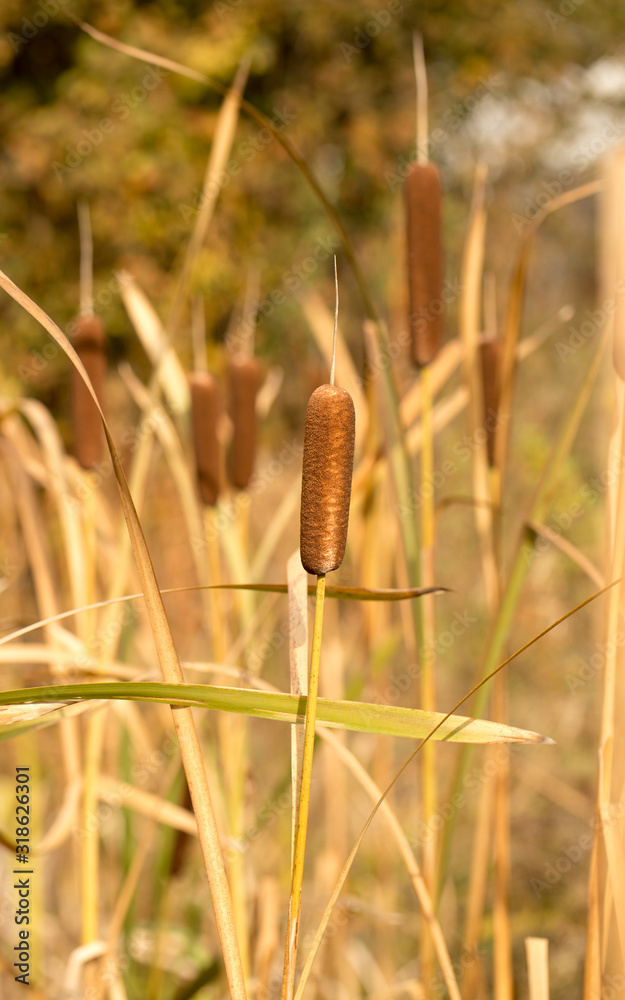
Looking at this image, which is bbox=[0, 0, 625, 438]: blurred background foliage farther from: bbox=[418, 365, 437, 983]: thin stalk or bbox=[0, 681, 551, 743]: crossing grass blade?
bbox=[0, 681, 551, 743]: crossing grass blade

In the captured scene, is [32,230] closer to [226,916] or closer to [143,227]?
[143,227]

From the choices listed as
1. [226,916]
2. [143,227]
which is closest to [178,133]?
[143,227]

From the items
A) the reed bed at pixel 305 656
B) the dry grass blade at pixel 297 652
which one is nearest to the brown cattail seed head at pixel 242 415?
the reed bed at pixel 305 656

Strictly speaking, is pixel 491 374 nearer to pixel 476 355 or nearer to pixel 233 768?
pixel 476 355

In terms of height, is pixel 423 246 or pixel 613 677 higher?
pixel 423 246

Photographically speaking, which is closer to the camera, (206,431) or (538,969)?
(538,969)

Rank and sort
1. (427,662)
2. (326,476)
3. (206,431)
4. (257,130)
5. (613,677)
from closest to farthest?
(326,476)
(613,677)
(427,662)
(206,431)
(257,130)

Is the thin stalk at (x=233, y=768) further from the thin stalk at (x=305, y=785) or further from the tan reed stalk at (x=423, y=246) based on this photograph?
the thin stalk at (x=305, y=785)

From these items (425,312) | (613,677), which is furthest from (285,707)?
(425,312)
